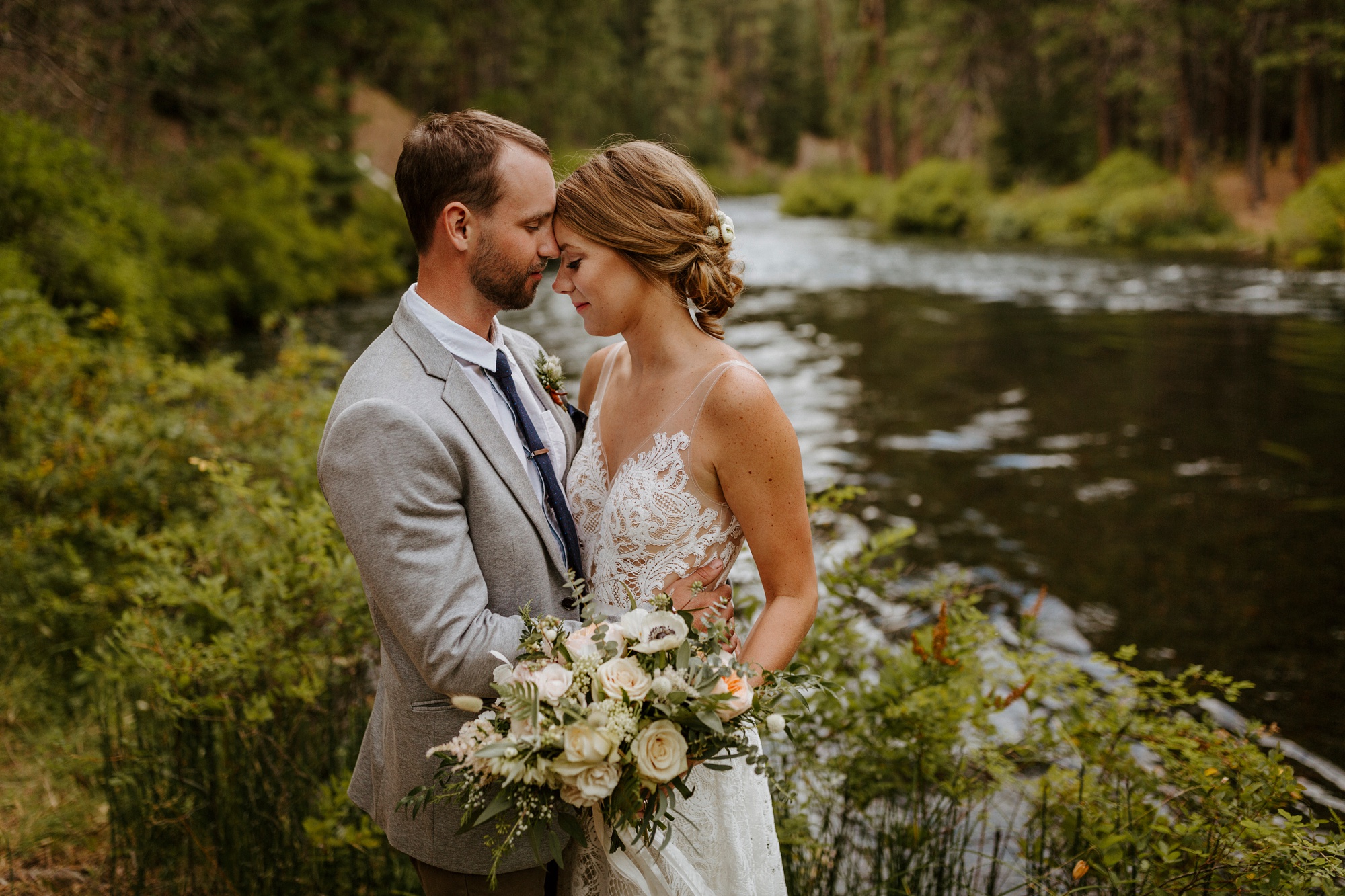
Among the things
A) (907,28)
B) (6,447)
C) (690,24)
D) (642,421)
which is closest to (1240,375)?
(642,421)

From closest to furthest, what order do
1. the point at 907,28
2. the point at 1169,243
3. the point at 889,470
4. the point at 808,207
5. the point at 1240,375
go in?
the point at 889,470 < the point at 1240,375 < the point at 1169,243 < the point at 907,28 < the point at 808,207

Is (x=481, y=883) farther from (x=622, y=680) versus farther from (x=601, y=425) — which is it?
(x=601, y=425)

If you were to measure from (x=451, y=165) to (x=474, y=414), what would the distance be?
2.04 ft

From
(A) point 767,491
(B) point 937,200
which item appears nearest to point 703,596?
(A) point 767,491

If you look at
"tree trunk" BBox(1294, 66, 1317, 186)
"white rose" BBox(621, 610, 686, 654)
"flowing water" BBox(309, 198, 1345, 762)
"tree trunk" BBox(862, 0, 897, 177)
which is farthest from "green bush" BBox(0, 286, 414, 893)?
"tree trunk" BBox(862, 0, 897, 177)

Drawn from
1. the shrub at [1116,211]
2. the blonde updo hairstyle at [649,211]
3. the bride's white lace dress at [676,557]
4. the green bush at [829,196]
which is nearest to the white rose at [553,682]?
the bride's white lace dress at [676,557]

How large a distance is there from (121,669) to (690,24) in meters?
74.4

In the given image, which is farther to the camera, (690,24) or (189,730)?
(690,24)

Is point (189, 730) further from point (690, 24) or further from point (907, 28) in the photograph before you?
point (690, 24)

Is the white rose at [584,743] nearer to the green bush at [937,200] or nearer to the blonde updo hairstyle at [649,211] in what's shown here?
the blonde updo hairstyle at [649,211]

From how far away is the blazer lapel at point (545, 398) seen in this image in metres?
2.75

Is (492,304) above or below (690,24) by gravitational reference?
below

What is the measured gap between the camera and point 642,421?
2643 millimetres

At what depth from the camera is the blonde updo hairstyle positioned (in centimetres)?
249
